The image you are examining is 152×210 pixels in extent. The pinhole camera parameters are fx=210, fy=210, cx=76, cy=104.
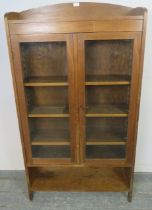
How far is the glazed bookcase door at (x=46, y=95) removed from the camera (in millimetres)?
1481

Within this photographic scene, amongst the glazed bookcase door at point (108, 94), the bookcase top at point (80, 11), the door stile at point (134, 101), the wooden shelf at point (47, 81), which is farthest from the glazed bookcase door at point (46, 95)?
the door stile at point (134, 101)

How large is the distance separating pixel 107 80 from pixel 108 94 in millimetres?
192

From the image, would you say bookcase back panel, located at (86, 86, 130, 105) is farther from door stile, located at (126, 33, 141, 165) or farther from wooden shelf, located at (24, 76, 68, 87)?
wooden shelf, located at (24, 76, 68, 87)

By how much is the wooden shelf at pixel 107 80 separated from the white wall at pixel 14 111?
0.35m

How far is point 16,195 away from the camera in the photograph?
2043 mm

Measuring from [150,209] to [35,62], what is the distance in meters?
1.60

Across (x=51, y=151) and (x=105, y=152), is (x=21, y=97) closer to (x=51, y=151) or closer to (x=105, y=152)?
(x=51, y=151)

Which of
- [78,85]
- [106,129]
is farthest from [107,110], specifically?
[78,85]

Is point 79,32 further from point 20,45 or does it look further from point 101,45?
point 20,45

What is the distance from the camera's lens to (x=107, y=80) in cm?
157

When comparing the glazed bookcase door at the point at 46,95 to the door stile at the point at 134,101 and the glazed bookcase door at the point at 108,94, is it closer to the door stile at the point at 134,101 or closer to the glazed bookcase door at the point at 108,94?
the glazed bookcase door at the point at 108,94

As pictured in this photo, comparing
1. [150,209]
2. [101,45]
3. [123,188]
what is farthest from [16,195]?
[101,45]

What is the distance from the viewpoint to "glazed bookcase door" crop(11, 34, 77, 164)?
1481mm

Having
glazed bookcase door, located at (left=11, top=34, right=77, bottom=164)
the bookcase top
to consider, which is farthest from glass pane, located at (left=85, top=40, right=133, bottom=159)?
the bookcase top
